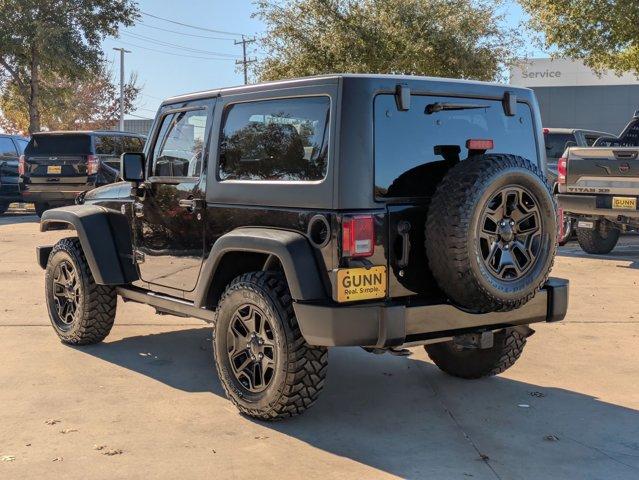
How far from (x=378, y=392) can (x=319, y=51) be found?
16.1 m

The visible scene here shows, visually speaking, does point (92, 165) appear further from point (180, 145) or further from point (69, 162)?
point (180, 145)

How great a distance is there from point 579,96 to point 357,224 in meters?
42.7

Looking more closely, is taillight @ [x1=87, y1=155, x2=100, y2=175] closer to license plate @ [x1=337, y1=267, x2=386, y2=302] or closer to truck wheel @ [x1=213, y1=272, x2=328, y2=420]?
truck wheel @ [x1=213, y1=272, x2=328, y2=420]

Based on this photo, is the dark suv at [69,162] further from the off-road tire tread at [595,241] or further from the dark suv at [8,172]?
the off-road tire tread at [595,241]

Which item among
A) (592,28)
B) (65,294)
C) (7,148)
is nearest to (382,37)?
(592,28)

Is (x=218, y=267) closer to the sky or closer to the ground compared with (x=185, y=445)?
closer to the sky

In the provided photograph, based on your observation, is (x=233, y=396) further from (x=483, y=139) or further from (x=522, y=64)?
(x=522, y=64)

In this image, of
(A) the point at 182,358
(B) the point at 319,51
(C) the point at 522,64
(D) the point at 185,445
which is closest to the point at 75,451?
(D) the point at 185,445

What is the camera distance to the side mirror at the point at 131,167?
5219 mm

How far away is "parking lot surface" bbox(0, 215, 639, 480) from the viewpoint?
3.71 meters

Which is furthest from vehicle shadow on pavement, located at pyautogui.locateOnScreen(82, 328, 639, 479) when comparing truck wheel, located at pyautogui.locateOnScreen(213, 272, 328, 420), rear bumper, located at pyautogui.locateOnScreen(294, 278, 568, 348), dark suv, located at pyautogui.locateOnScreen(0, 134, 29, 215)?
dark suv, located at pyautogui.locateOnScreen(0, 134, 29, 215)

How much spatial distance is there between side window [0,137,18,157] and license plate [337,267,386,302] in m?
15.2

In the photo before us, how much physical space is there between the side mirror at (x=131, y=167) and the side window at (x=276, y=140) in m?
0.88

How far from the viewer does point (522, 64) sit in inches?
928
